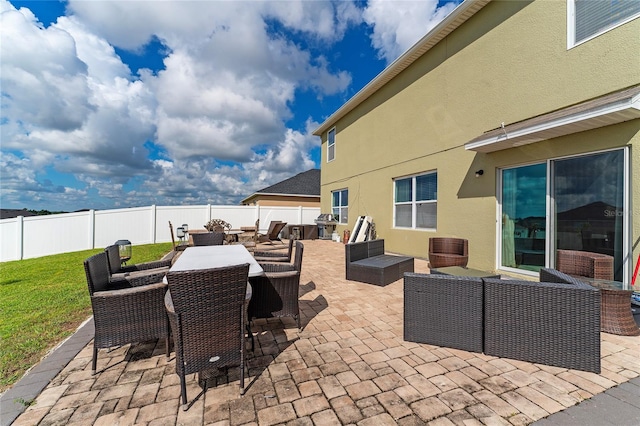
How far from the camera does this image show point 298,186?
23.3 meters

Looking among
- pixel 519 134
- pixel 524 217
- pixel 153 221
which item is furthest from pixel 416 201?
pixel 153 221

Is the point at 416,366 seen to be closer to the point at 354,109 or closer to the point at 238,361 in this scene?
the point at 238,361

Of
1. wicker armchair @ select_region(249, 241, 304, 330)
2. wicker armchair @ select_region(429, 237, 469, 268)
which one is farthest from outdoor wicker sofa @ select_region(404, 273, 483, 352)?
wicker armchair @ select_region(429, 237, 469, 268)

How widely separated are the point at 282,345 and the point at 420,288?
1.62 m

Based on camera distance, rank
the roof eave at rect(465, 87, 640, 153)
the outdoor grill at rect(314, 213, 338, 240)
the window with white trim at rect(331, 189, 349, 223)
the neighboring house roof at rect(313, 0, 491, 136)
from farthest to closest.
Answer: the outdoor grill at rect(314, 213, 338, 240)
the window with white trim at rect(331, 189, 349, 223)
the neighboring house roof at rect(313, 0, 491, 136)
the roof eave at rect(465, 87, 640, 153)

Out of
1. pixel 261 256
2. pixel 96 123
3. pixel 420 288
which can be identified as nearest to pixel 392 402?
pixel 420 288

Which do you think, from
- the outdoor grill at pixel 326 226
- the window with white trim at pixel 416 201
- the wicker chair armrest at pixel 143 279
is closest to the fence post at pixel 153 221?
the outdoor grill at pixel 326 226

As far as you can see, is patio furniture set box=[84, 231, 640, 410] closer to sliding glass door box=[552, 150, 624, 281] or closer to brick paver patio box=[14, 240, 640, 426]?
brick paver patio box=[14, 240, 640, 426]

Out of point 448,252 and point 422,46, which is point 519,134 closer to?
point 448,252

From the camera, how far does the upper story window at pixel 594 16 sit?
4.04 meters

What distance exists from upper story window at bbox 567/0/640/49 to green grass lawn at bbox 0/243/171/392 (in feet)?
28.5

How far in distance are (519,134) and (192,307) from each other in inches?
226

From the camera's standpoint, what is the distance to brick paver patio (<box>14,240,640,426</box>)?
6.01 feet

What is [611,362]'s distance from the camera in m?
2.49
